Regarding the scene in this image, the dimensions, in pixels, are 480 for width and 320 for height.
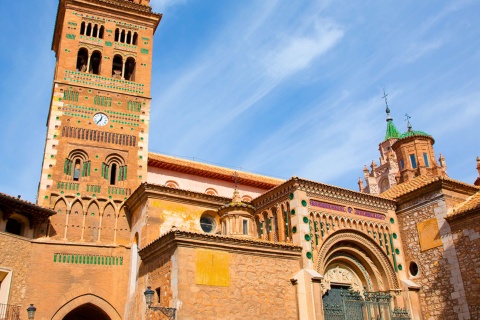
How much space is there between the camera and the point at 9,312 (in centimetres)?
1569

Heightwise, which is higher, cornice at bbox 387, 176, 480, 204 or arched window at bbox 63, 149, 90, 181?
arched window at bbox 63, 149, 90, 181

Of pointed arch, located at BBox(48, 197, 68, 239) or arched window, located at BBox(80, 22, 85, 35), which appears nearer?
pointed arch, located at BBox(48, 197, 68, 239)

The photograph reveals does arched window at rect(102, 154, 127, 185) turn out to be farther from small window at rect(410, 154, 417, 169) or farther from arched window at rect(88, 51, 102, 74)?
small window at rect(410, 154, 417, 169)

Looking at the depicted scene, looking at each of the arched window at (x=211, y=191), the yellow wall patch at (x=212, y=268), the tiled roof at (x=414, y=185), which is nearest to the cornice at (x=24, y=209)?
the yellow wall patch at (x=212, y=268)

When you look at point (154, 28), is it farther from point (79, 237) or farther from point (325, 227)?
point (325, 227)

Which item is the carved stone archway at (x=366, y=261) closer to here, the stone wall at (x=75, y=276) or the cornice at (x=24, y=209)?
the stone wall at (x=75, y=276)

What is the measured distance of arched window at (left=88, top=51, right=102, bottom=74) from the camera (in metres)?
22.8

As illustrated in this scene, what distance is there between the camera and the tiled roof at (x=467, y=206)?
53.2ft

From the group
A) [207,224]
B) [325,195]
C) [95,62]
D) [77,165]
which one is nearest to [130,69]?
[95,62]

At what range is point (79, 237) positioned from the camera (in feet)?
60.3

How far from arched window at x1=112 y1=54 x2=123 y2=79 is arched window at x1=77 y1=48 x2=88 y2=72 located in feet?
4.18

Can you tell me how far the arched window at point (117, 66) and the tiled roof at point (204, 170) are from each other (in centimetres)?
426

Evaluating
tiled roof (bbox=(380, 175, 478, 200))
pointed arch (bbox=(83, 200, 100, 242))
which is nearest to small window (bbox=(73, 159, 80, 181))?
pointed arch (bbox=(83, 200, 100, 242))

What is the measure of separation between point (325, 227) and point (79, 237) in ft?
29.7
